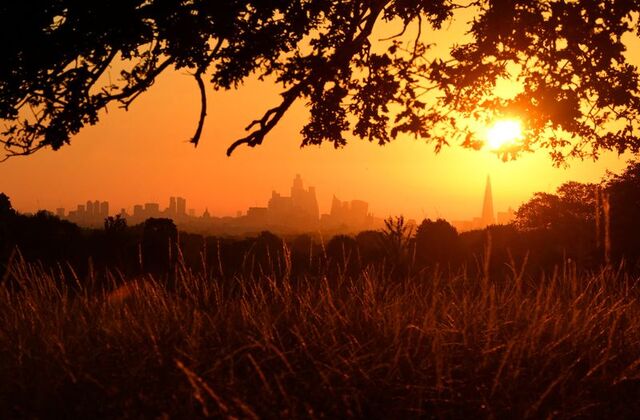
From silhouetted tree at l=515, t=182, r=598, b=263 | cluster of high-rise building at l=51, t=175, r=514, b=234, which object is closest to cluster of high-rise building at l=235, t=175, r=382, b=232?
cluster of high-rise building at l=51, t=175, r=514, b=234

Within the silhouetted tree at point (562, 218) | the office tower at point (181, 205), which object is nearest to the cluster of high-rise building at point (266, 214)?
the office tower at point (181, 205)

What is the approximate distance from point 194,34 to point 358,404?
5269 mm

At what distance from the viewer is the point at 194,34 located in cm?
750

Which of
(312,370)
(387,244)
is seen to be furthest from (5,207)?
(312,370)

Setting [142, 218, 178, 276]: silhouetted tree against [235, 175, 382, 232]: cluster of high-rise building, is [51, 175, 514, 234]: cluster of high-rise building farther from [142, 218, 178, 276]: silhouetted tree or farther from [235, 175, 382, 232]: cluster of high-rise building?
[142, 218, 178, 276]: silhouetted tree

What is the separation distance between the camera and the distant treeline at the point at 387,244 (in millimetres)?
14391

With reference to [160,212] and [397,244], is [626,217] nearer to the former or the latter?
[397,244]

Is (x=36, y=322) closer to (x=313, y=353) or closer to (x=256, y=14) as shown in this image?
(x=313, y=353)

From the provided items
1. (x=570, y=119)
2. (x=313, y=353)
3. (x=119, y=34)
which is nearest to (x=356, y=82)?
(x=570, y=119)

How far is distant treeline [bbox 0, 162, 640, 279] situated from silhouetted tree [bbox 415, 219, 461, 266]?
28 millimetres

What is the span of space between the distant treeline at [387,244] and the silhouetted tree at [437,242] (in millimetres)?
28

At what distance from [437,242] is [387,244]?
244 cm

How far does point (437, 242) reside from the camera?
686 inches

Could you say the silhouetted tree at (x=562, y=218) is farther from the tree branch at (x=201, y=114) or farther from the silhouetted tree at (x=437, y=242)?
the tree branch at (x=201, y=114)
